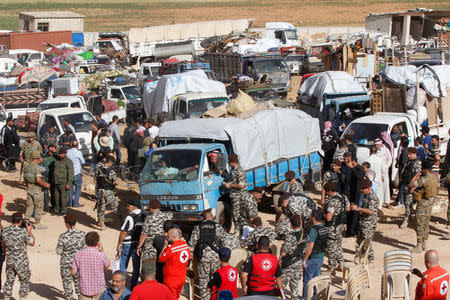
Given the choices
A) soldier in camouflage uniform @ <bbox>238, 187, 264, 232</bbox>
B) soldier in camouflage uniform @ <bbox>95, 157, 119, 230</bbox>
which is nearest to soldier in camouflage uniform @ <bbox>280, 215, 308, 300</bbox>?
Answer: soldier in camouflage uniform @ <bbox>238, 187, 264, 232</bbox>

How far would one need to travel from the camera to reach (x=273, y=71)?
28422mm

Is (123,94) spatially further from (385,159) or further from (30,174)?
(385,159)

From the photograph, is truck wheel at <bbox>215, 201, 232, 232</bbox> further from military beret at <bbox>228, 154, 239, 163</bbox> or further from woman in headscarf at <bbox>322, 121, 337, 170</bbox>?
woman in headscarf at <bbox>322, 121, 337, 170</bbox>

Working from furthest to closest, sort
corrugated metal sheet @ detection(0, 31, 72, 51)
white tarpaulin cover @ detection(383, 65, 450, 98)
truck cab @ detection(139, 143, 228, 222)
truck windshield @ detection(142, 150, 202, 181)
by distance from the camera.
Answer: corrugated metal sheet @ detection(0, 31, 72, 51) < white tarpaulin cover @ detection(383, 65, 450, 98) < truck windshield @ detection(142, 150, 202, 181) < truck cab @ detection(139, 143, 228, 222)

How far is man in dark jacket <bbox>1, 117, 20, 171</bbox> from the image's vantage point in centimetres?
1878

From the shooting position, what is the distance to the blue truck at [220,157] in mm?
12656

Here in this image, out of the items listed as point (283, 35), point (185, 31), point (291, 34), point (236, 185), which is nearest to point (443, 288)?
point (236, 185)

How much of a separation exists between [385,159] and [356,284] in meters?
Answer: 6.94

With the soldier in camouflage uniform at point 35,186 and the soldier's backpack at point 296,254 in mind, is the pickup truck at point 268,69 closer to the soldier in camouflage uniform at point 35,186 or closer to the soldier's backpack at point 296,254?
the soldier in camouflage uniform at point 35,186

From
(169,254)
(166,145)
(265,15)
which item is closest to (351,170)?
(166,145)

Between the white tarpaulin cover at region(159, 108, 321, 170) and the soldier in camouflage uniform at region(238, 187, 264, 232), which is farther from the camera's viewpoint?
the white tarpaulin cover at region(159, 108, 321, 170)

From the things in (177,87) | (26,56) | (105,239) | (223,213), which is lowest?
(105,239)

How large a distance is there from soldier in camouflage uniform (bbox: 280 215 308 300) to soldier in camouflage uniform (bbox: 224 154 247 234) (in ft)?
10.6

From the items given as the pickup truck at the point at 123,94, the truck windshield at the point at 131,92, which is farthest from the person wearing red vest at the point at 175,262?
the truck windshield at the point at 131,92
